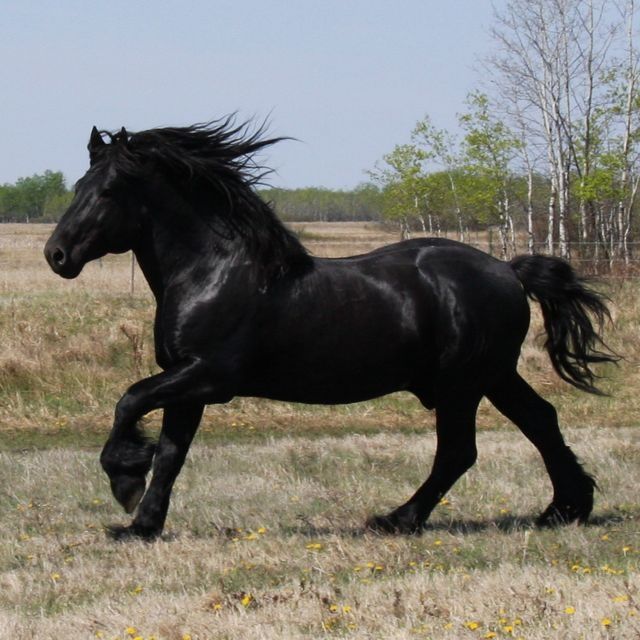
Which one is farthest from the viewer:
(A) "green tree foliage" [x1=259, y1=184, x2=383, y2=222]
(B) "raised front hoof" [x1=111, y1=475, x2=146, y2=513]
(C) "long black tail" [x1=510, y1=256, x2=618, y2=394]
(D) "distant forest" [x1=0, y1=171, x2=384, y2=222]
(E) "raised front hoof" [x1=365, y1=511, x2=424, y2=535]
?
(A) "green tree foliage" [x1=259, y1=184, x2=383, y2=222]

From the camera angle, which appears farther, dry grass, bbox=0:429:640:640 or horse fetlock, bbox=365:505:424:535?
horse fetlock, bbox=365:505:424:535

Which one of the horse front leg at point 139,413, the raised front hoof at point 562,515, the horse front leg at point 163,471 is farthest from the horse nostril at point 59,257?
the raised front hoof at point 562,515

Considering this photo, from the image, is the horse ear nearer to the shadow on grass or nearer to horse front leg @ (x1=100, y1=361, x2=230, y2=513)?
horse front leg @ (x1=100, y1=361, x2=230, y2=513)

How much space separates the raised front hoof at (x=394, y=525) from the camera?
7578 millimetres

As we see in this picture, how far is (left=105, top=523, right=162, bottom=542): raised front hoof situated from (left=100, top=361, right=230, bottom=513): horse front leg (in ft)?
0.57

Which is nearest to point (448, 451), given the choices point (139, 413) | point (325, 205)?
point (139, 413)

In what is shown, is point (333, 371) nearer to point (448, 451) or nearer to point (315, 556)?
point (448, 451)

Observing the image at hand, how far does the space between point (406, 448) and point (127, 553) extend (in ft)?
15.9

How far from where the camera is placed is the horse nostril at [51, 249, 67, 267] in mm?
7207

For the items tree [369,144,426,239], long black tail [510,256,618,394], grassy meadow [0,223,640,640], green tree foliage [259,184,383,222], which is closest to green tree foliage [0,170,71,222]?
green tree foliage [259,184,383,222]

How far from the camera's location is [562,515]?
7.98 m

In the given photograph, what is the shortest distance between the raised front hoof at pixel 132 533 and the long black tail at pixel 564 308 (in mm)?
2856

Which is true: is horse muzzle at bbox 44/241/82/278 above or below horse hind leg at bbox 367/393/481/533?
above

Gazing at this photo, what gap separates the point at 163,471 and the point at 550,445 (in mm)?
2475
